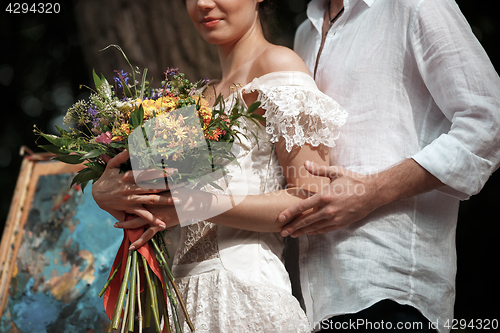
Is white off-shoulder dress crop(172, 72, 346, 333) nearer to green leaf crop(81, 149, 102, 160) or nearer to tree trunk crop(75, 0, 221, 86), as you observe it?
green leaf crop(81, 149, 102, 160)

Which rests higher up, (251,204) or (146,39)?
(146,39)

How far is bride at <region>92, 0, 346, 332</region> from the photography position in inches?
57.8

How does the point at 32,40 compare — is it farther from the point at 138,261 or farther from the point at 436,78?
the point at 436,78

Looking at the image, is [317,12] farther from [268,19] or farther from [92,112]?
[92,112]

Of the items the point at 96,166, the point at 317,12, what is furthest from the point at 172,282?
the point at 317,12

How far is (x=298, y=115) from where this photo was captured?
154 centimetres

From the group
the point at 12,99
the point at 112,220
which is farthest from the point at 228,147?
A: the point at 12,99

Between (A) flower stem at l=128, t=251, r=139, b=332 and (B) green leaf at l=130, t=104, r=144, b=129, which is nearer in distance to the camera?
(B) green leaf at l=130, t=104, r=144, b=129

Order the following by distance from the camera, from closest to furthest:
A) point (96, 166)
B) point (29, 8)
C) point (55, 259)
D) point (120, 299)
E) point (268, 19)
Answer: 1. point (120, 299)
2. point (96, 166)
3. point (268, 19)
4. point (55, 259)
5. point (29, 8)

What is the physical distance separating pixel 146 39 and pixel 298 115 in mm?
1475

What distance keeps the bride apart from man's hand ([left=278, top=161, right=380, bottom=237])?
61 mm

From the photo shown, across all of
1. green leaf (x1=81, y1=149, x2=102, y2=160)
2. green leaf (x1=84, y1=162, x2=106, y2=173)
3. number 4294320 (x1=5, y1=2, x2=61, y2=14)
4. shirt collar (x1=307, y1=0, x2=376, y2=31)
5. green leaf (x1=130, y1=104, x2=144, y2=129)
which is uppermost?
number 4294320 (x1=5, y1=2, x2=61, y2=14)

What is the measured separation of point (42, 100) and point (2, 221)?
3.95 ft

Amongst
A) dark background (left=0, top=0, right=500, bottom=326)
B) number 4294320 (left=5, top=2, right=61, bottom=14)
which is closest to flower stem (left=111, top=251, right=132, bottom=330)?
dark background (left=0, top=0, right=500, bottom=326)
